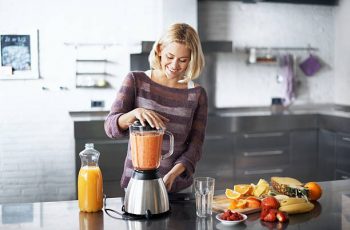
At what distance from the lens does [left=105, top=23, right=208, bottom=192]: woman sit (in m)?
2.07

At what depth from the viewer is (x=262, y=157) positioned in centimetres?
469

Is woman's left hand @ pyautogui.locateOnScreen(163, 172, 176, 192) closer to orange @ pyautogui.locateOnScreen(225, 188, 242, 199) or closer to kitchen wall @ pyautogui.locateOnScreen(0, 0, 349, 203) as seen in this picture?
orange @ pyautogui.locateOnScreen(225, 188, 242, 199)

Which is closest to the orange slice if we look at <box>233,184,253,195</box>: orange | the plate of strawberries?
<box>233,184,253,195</box>: orange

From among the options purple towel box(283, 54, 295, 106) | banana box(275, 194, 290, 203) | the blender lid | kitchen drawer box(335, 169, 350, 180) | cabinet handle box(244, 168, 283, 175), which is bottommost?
kitchen drawer box(335, 169, 350, 180)

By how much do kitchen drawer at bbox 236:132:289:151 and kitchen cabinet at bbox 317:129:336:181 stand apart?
38 centimetres

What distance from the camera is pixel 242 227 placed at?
1.71 metres

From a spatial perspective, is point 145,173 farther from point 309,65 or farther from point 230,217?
point 309,65

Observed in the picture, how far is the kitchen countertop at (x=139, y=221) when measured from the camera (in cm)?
170

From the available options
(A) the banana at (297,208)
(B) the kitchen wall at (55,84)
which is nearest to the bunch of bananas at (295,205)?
(A) the banana at (297,208)

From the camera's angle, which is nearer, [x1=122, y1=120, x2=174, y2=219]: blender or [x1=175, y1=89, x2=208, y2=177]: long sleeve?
[x1=122, y1=120, x2=174, y2=219]: blender

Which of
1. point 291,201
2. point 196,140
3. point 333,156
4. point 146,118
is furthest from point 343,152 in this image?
point 146,118

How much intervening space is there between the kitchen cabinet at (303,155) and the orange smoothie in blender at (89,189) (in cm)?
327

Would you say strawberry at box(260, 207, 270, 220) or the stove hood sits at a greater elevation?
the stove hood

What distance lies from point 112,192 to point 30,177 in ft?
3.33
